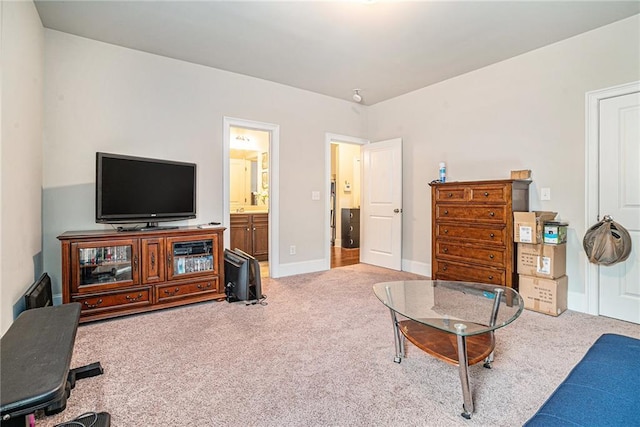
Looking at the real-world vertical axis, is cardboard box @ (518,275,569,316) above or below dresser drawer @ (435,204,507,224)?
below

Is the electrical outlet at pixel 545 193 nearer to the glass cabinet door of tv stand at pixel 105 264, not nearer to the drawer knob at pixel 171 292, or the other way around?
the drawer knob at pixel 171 292

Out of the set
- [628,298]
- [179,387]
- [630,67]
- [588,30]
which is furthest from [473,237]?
[179,387]

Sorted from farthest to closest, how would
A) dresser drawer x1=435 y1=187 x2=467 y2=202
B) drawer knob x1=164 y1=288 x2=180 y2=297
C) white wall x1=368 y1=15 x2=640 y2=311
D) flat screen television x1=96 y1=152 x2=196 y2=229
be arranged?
dresser drawer x1=435 y1=187 x2=467 y2=202, drawer knob x1=164 y1=288 x2=180 y2=297, white wall x1=368 y1=15 x2=640 y2=311, flat screen television x1=96 y1=152 x2=196 y2=229

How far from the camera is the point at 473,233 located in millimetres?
3320

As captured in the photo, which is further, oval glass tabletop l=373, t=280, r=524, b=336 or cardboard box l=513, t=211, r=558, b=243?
cardboard box l=513, t=211, r=558, b=243

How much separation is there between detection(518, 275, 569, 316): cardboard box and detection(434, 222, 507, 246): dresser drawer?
427 millimetres

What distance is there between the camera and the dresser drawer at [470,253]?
3119 mm

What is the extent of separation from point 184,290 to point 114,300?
1.90 ft

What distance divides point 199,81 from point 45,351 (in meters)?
3.27

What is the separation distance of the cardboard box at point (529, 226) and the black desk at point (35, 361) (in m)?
3.34

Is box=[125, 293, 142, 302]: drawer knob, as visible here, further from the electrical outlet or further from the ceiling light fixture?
the electrical outlet

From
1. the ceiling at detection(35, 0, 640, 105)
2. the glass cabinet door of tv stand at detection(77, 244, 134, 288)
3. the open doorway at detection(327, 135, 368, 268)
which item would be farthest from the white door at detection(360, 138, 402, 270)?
the glass cabinet door of tv stand at detection(77, 244, 134, 288)

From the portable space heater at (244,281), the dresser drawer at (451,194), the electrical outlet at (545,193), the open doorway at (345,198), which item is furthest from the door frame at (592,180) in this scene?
the open doorway at (345,198)

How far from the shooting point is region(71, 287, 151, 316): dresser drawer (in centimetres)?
265
